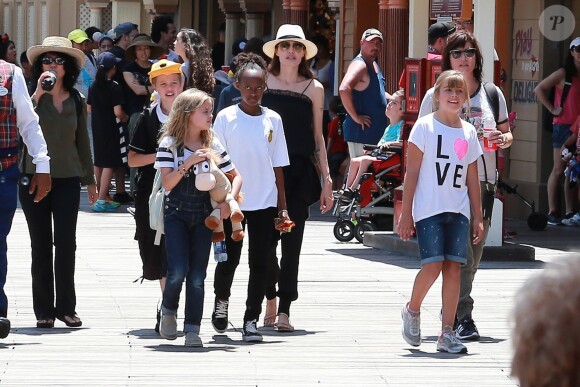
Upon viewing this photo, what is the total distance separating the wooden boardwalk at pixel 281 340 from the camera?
262 inches

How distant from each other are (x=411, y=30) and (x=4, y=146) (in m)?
6.84

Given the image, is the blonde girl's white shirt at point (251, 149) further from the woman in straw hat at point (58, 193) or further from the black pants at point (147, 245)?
the woman in straw hat at point (58, 193)

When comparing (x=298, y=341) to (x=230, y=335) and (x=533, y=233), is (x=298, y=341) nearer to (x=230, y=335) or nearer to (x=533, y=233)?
(x=230, y=335)

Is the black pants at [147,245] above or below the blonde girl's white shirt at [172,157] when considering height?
below

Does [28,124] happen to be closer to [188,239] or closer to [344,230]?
[188,239]

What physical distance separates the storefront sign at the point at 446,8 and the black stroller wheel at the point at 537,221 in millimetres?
2625

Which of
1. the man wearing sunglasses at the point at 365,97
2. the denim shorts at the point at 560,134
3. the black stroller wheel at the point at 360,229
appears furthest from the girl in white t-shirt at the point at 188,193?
the denim shorts at the point at 560,134

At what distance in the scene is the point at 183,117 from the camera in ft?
23.9

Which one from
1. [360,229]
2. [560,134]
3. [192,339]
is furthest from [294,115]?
[560,134]

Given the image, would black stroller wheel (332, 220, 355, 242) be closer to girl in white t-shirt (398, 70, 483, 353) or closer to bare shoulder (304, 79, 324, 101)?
bare shoulder (304, 79, 324, 101)

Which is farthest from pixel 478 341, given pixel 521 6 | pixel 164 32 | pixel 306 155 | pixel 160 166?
pixel 164 32

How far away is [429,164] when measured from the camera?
24.1 ft

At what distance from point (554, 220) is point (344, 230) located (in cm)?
276

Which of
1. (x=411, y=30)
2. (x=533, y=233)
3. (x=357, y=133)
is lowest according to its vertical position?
(x=533, y=233)
